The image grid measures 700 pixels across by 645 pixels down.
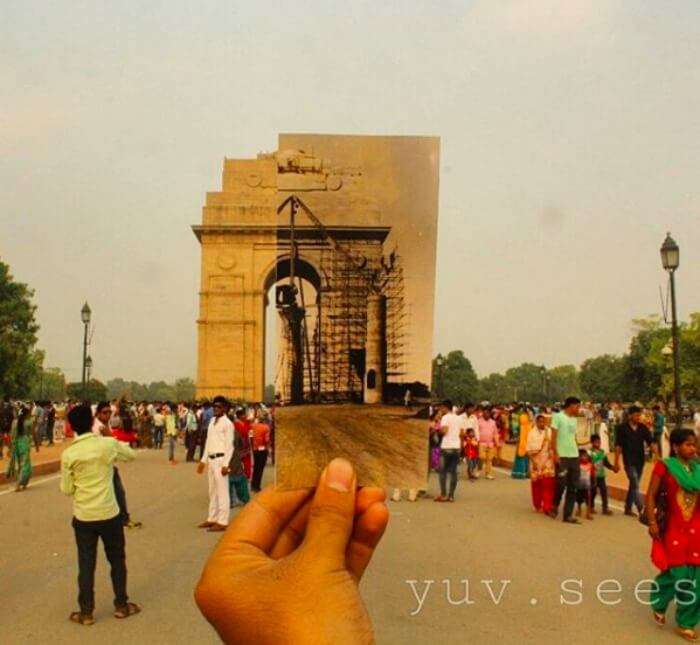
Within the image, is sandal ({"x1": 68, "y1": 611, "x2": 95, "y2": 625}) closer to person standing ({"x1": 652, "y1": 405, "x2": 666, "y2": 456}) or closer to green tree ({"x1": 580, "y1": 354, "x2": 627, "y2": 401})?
person standing ({"x1": 652, "y1": 405, "x2": 666, "y2": 456})

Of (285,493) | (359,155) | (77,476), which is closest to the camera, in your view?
(285,493)

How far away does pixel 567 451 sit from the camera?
12.0 meters

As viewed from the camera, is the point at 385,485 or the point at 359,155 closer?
the point at 385,485

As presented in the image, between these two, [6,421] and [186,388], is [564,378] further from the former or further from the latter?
[6,421]

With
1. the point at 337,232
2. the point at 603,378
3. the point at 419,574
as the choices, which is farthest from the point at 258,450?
the point at 603,378

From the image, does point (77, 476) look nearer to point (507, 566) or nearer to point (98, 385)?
point (507, 566)

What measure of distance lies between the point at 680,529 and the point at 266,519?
531 cm

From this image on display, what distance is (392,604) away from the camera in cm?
690

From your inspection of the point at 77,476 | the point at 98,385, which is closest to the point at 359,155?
the point at 77,476

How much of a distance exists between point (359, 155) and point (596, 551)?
830 centimetres

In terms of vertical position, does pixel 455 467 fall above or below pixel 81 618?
above

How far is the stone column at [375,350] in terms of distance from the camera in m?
2.24

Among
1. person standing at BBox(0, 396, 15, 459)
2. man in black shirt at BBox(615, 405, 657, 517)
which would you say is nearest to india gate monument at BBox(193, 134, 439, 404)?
man in black shirt at BBox(615, 405, 657, 517)

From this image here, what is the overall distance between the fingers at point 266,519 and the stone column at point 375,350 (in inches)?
17.2
